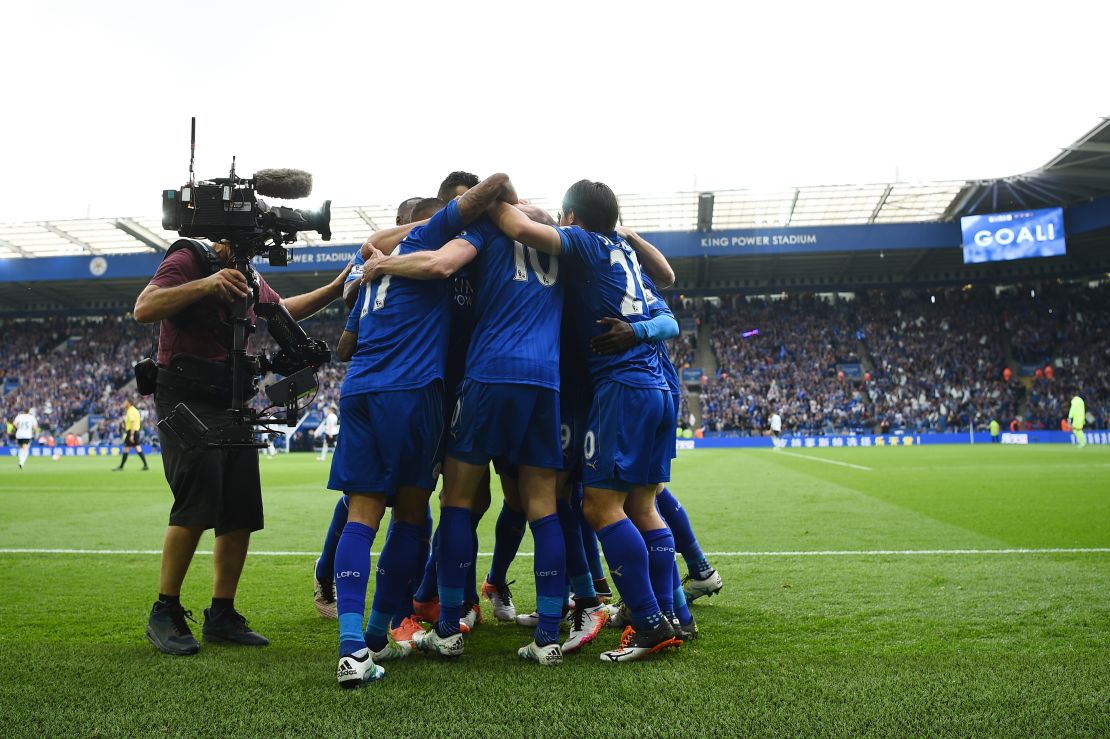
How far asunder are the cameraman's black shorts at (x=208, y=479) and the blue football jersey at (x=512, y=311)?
1.26m

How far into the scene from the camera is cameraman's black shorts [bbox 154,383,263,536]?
3.62 meters

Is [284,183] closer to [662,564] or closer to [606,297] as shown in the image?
[606,297]

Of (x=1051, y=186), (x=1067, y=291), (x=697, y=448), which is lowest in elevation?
(x=697, y=448)

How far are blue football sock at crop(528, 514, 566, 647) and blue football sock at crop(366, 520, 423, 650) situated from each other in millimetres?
535

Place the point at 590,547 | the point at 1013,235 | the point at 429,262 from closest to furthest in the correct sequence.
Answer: the point at 429,262 → the point at 590,547 → the point at 1013,235

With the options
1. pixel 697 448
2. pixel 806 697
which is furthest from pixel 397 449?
pixel 697 448

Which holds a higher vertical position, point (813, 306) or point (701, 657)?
point (813, 306)

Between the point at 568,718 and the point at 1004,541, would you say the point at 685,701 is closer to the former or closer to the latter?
the point at 568,718

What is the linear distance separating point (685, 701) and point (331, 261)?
111ft

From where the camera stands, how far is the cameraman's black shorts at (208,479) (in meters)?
3.62

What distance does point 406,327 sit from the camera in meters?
3.41

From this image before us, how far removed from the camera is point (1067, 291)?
123 feet

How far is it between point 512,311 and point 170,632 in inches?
81.7

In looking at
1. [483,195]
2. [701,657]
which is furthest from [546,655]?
[483,195]
